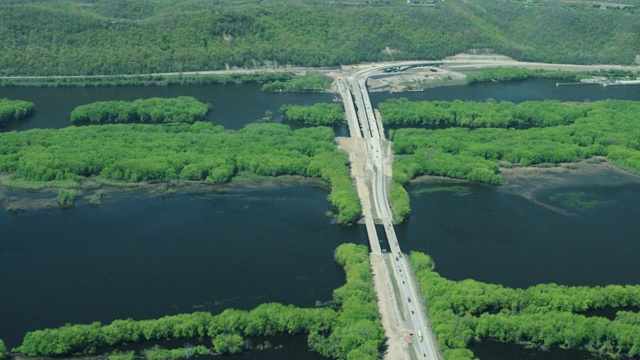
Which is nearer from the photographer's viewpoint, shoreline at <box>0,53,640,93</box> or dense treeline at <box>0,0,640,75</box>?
shoreline at <box>0,53,640,93</box>

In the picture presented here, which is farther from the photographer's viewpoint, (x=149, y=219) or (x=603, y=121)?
(x=603, y=121)

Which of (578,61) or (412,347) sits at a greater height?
(578,61)

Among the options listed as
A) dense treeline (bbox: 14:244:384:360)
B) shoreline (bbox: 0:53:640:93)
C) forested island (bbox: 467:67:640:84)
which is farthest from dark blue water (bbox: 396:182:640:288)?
forested island (bbox: 467:67:640:84)

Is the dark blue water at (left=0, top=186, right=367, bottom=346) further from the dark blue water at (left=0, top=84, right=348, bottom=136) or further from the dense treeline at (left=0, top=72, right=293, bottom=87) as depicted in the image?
the dense treeline at (left=0, top=72, right=293, bottom=87)

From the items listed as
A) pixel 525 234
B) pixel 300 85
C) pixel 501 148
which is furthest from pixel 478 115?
pixel 525 234

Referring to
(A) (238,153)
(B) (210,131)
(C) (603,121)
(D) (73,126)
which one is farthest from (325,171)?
(C) (603,121)

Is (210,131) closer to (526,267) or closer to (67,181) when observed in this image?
(67,181)

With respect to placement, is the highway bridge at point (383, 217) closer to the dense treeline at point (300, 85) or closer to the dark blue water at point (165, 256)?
the dense treeline at point (300, 85)
